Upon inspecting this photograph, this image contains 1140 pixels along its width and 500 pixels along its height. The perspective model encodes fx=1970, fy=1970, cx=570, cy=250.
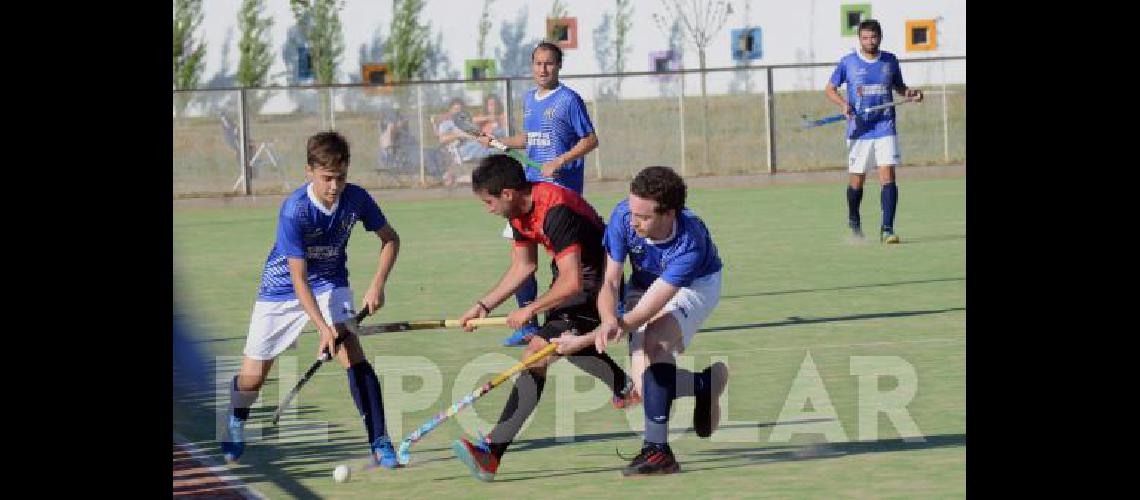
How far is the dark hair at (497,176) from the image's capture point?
8555 millimetres

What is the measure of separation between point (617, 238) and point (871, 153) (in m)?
11.0

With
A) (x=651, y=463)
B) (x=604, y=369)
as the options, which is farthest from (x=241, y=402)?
(x=604, y=369)

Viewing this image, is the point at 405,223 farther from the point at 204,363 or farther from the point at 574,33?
the point at 574,33

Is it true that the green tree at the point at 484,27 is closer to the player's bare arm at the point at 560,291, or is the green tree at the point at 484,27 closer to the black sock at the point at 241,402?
the black sock at the point at 241,402

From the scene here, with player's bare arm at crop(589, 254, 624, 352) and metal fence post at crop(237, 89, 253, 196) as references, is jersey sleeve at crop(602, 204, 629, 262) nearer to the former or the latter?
player's bare arm at crop(589, 254, 624, 352)

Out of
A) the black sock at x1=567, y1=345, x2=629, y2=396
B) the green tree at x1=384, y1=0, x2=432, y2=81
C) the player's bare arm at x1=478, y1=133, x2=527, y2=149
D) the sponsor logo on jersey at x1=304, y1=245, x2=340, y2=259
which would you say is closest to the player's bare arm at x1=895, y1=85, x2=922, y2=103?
the player's bare arm at x1=478, y1=133, x2=527, y2=149

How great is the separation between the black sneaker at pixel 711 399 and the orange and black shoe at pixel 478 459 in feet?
3.26

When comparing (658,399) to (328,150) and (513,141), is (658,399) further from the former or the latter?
(513,141)

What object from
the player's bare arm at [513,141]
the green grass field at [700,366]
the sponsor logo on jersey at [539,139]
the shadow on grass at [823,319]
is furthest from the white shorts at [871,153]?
the sponsor logo on jersey at [539,139]

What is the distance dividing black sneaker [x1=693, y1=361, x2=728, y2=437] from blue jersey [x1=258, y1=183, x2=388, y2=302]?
164 cm

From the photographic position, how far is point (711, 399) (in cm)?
867

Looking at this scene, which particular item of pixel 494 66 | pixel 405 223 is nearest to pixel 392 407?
pixel 405 223
